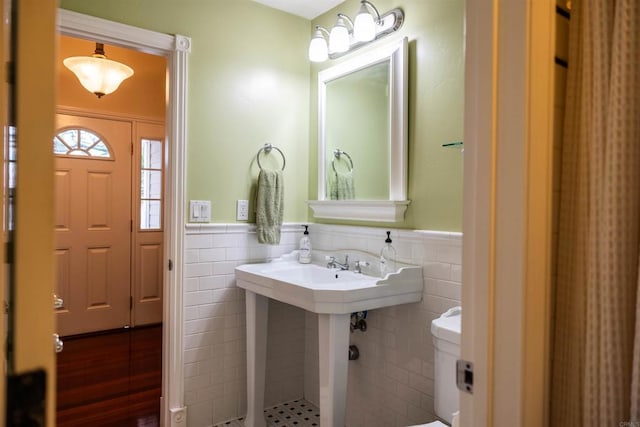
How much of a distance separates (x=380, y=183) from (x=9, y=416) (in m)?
1.97

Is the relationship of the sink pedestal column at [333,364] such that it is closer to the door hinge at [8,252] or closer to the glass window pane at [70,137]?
the door hinge at [8,252]

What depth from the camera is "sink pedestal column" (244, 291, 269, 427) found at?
2.38m

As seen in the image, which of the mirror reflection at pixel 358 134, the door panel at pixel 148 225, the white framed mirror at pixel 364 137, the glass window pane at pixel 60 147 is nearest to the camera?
the white framed mirror at pixel 364 137

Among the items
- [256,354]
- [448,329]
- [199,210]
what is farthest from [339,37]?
[256,354]

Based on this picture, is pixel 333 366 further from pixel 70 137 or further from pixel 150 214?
pixel 70 137

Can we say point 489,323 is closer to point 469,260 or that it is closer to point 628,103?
point 469,260

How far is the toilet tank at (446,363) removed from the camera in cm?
147

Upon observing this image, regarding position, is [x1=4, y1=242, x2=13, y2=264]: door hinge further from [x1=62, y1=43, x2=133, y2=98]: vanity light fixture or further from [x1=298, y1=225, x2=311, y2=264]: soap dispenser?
[x1=62, y1=43, x2=133, y2=98]: vanity light fixture

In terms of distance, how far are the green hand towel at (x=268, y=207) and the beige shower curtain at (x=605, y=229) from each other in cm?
184

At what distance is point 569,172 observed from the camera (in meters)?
0.90

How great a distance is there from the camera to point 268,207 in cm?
255

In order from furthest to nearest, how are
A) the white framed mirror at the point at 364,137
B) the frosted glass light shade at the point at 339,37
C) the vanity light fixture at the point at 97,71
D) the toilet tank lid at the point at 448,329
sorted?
the vanity light fixture at the point at 97,71, the frosted glass light shade at the point at 339,37, the white framed mirror at the point at 364,137, the toilet tank lid at the point at 448,329

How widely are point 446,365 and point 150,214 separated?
3.50 meters

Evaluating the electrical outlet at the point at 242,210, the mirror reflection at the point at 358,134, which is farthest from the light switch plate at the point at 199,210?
the mirror reflection at the point at 358,134
